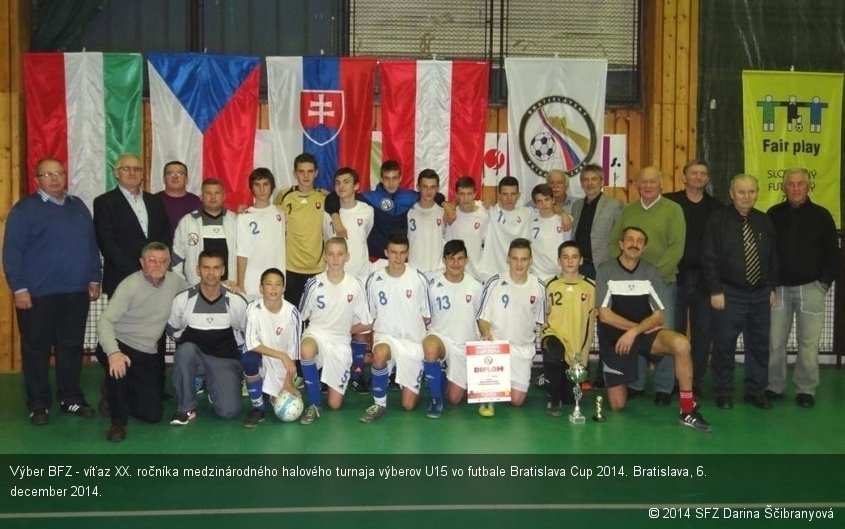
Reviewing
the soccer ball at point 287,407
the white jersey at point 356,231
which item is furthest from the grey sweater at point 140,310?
the white jersey at point 356,231

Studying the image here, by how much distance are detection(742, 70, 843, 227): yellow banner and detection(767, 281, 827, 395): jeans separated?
7.16 feet

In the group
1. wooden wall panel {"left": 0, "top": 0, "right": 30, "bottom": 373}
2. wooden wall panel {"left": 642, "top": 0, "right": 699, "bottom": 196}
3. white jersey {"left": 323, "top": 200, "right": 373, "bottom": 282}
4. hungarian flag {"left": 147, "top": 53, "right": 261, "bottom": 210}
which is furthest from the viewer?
wooden wall panel {"left": 642, "top": 0, "right": 699, "bottom": 196}

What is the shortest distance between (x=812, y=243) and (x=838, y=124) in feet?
8.81

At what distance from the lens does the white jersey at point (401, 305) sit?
7.51m

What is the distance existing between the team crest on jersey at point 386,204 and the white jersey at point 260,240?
880 mm

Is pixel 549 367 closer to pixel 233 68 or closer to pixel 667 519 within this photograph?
pixel 667 519

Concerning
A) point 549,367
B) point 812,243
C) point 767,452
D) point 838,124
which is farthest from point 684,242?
point 838,124

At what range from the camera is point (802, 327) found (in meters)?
7.82

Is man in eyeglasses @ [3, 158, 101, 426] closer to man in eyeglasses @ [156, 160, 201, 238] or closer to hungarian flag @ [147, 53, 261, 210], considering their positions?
man in eyeglasses @ [156, 160, 201, 238]

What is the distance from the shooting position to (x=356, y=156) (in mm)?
9547

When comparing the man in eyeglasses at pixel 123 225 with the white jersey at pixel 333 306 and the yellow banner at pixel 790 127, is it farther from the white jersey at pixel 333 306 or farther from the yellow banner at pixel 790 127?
the yellow banner at pixel 790 127


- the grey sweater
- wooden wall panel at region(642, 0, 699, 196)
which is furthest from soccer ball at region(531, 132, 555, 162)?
the grey sweater

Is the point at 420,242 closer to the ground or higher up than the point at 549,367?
higher up

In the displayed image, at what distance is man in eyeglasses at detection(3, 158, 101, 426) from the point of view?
23.1 ft
